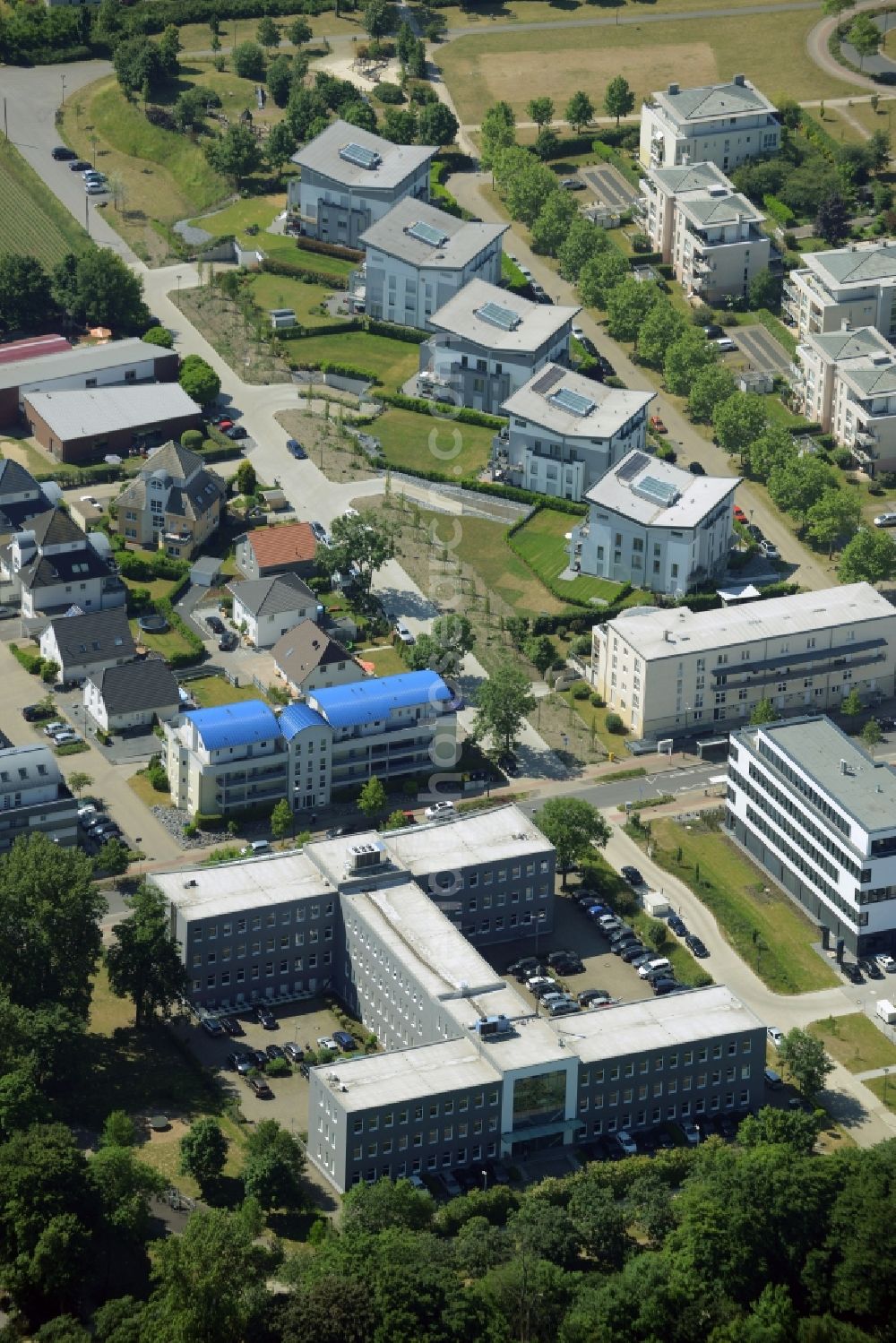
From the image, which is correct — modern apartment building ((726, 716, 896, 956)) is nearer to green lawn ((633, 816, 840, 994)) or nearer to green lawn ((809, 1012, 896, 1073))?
green lawn ((633, 816, 840, 994))

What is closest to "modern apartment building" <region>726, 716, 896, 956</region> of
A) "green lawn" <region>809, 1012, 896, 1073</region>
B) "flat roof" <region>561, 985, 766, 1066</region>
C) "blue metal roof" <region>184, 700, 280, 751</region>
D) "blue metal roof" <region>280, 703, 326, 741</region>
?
"green lawn" <region>809, 1012, 896, 1073</region>

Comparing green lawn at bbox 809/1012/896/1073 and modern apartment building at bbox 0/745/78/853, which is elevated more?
modern apartment building at bbox 0/745/78/853

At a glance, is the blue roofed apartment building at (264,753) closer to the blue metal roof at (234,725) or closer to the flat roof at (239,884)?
the blue metal roof at (234,725)

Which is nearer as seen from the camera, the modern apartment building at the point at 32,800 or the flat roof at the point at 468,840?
the flat roof at the point at 468,840

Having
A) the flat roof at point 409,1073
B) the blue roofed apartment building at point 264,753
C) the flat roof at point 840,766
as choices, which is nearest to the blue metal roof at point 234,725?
the blue roofed apartment building at point 264,753

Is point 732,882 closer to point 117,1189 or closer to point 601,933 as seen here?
point 601,933

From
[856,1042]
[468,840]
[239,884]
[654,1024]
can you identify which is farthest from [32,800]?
[856,1042]

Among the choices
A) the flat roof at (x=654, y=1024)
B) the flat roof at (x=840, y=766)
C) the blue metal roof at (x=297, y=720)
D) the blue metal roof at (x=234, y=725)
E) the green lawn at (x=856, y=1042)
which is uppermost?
the flat roof at (x=840, y=766)

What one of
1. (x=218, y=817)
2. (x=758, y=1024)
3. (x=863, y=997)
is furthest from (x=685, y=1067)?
(x=218, y=817)
